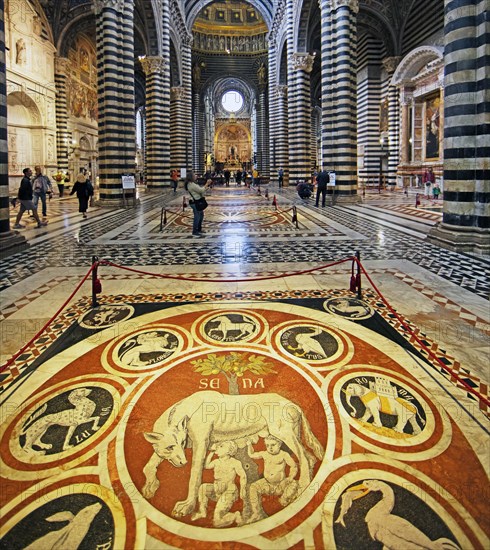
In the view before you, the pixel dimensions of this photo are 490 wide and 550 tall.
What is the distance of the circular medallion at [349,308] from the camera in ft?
16.3

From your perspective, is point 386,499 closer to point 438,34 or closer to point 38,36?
point 438,34

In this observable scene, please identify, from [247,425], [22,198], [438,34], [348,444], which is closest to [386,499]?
[348,444]

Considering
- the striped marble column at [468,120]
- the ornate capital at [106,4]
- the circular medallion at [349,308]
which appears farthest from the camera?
the ornate capital at [106,4]

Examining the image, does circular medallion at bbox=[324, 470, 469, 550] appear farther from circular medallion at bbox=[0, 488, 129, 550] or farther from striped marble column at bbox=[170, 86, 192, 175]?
striped marble column at bbox=[170, 86, 192, 175]

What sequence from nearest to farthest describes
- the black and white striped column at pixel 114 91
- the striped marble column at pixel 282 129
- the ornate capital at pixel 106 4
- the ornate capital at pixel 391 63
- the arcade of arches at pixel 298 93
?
the arcade of arches at pixel 298 93 → the ornate capital at pixel 106 4 → the black and white striped column at pixel 114 91 → the ornate capital at pixel 391 63 → the striped marble column at pixel 282 129

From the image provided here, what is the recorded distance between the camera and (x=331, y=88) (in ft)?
63.7

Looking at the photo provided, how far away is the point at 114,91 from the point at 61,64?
16031 millimetres

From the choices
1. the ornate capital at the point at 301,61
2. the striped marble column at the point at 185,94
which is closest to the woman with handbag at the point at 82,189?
the ornate capital at the point at 301,61

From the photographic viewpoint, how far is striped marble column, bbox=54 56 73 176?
101 feet

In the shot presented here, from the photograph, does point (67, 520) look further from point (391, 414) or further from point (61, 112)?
point (61, 112)

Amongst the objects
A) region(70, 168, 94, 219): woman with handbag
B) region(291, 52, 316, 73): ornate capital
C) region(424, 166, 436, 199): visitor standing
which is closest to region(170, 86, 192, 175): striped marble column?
region(291, 52, 316, 73): ornate capital

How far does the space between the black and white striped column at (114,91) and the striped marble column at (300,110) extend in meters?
12.7

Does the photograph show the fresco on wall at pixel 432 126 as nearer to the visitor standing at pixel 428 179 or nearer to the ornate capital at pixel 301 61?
the visitor standing at pixel 428 179

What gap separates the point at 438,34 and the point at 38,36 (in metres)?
24.3
